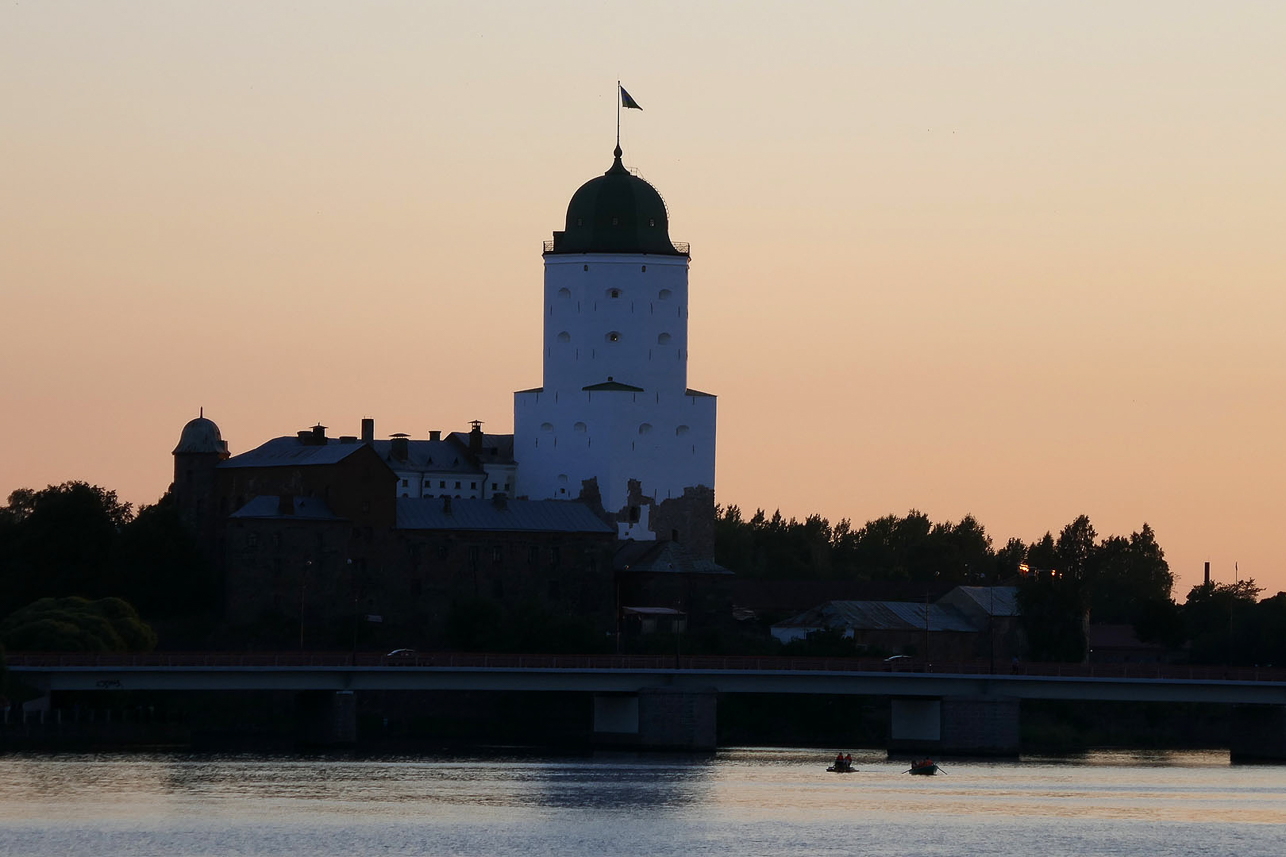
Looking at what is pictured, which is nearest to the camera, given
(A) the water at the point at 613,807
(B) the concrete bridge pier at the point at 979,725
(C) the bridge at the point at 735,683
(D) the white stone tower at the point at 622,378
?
(A) the water at the point at 613,807

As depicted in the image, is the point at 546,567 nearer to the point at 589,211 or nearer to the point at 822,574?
the point at 589,211

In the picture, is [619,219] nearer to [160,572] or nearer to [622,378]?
[622,378]

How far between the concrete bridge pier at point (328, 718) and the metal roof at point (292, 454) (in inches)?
862

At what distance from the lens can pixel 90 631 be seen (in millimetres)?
122000

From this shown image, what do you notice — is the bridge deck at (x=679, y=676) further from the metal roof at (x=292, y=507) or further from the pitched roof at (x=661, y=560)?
the pitched roof at (x=661, y=560)

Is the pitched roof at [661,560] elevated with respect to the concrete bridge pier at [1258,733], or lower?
elevated

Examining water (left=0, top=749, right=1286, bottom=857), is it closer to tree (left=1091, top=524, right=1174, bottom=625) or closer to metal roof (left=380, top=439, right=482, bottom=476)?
metal roof (left=380, top=439, right=482, bottom=476)

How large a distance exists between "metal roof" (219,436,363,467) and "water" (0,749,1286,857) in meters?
30.6

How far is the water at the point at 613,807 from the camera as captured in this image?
282 feet

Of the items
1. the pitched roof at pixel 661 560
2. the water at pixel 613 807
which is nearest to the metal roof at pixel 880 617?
the pitched roof at pixel 661 560

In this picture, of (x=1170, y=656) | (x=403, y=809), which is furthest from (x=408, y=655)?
(x=1170, y=656)

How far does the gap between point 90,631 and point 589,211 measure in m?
41.8

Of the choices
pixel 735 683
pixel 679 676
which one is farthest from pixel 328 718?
pixel 735 683

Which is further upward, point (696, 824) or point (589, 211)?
point (589, 211)
